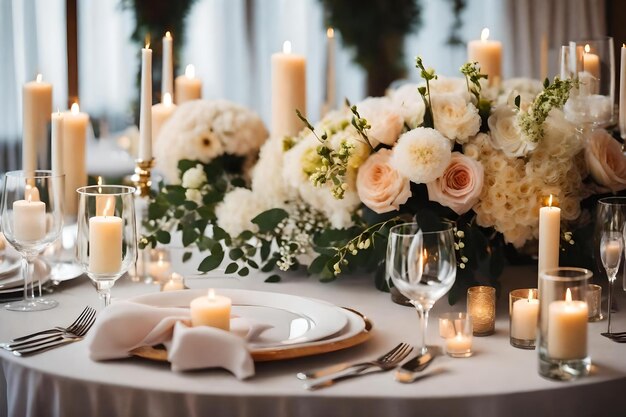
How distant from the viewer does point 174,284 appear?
6.05 ft

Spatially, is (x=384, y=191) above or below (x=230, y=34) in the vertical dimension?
below

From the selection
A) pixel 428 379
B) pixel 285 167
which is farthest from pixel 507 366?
pixel 285 167

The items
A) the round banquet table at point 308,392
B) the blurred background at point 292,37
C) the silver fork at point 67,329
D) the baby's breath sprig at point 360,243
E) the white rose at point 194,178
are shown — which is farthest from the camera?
the blurred background at point 292,37

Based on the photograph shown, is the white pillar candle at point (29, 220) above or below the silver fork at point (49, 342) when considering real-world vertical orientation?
above

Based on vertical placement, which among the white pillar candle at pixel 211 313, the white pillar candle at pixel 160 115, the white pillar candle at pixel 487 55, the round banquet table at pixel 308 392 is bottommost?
the round banquet table at pixel 308 392

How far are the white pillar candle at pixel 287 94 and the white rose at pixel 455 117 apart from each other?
60cm

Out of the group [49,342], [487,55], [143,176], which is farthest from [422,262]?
[487,55]

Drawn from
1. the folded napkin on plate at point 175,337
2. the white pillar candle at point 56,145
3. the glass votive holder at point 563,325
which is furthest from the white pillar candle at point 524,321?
the white pillar candle at point 56,145

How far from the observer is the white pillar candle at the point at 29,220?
168 centimetres

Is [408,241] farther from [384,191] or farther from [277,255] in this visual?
[277,255]

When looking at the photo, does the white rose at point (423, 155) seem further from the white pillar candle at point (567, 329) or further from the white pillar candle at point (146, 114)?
the white pillar candle at point (146, 114)

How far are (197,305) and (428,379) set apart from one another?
36 centimetres

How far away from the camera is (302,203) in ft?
6.53

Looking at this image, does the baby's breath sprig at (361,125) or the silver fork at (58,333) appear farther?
the baby's breath sprig at (361,125)
